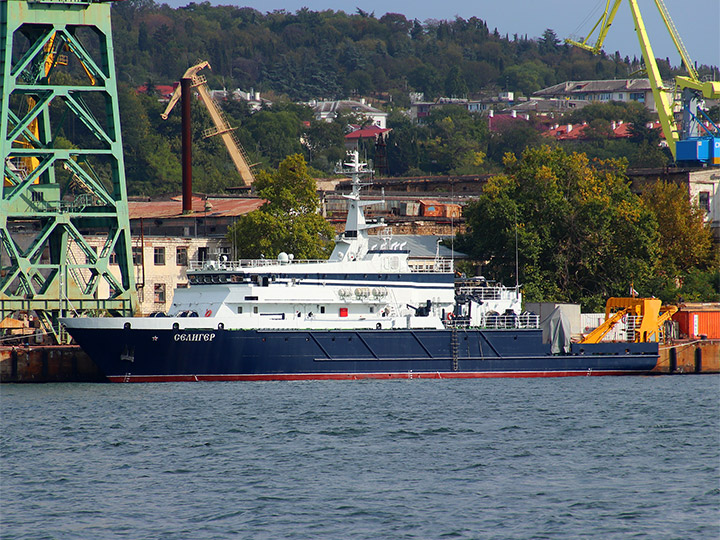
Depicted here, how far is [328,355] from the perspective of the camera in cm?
4428

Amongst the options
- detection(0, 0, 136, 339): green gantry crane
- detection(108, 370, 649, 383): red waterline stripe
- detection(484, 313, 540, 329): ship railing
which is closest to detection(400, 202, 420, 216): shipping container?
detection(484, 313, 540, 329): ship railing

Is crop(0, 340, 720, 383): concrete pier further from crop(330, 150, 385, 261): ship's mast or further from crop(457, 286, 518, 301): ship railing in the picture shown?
crop(457, 286, 518, 301): ship railing

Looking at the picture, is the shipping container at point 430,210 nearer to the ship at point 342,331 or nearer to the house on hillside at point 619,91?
the ship at point 342,331

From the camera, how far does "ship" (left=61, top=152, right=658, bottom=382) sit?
43.1 metres

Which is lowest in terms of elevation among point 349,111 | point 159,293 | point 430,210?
point 159,293

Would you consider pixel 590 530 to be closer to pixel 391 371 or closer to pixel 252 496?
pixel 252 496

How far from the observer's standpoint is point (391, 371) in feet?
149

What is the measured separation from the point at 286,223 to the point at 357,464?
32.4 m

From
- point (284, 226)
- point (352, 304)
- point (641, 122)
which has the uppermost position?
point (641, 122)

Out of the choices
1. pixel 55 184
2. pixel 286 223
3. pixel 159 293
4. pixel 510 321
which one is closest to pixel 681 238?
pixel 510 321

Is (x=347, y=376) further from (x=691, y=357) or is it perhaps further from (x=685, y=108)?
(x=685, y=108)

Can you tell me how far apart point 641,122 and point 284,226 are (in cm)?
10130

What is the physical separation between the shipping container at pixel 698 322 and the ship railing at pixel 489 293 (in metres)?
8.66

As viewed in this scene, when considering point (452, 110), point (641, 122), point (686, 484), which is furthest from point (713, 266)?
point (452, 110)
